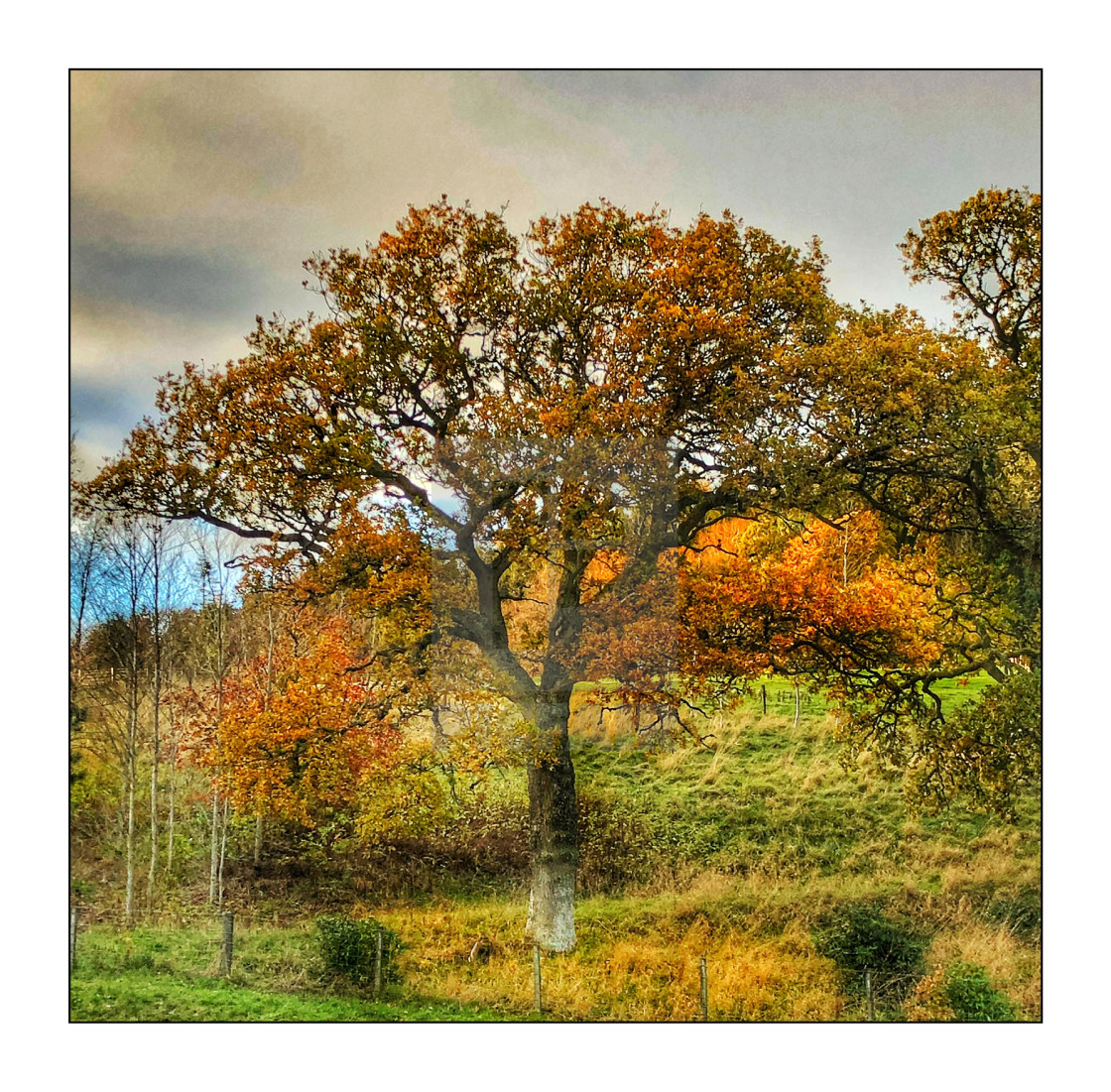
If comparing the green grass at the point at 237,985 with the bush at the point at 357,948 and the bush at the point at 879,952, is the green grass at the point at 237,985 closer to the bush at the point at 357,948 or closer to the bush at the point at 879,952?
the bush at the point at 357,948

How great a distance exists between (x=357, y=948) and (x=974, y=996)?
314 centimetres

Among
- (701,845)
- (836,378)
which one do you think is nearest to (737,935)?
(701,845)

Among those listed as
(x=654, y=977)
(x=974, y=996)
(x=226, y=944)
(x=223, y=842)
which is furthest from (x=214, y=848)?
(x=974, y=996)

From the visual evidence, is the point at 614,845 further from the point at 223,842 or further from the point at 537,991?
the point at 223,842

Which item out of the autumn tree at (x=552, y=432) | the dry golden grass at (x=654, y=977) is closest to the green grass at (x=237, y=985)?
the dry golden grass at (x=654, y=977)

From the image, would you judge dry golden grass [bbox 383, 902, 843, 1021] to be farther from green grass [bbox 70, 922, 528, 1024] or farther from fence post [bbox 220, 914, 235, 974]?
fence post [bbox 220, 914, 235, 974]

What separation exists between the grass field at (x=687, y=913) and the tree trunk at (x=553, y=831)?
0.07 metres

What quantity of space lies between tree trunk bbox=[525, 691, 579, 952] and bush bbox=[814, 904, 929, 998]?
1298 mm

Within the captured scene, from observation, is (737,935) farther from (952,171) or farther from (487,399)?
(952,171)

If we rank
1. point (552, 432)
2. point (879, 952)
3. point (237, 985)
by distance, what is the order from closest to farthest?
point (879, 952), point (237, 985), point (552, 432)

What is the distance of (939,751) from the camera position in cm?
426

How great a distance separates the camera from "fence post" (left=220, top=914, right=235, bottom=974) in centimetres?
422

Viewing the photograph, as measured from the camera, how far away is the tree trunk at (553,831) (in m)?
4.19

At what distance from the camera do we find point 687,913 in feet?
13.7
